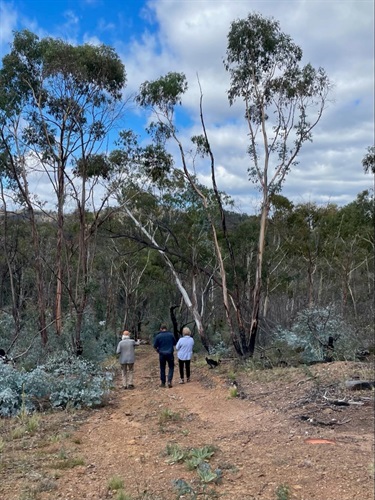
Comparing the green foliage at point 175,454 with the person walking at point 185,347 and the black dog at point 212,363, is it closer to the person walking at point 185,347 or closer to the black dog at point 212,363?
the person walking at point 185,347

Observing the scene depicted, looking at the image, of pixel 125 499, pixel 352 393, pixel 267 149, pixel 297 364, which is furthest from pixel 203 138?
pixel 125 499

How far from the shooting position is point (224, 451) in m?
6.75

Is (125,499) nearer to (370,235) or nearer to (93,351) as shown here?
(93,351)

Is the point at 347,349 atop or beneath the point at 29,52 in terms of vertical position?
beneath

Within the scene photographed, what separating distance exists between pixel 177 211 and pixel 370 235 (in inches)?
487

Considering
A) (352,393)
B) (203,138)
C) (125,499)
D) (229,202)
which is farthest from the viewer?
(229,202)

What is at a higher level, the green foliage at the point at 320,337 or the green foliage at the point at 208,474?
the green foliage at the point at 320,337

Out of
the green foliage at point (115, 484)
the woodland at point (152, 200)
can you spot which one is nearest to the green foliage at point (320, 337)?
the woodland at point (152, 200)

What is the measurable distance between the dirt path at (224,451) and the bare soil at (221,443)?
0.04ft

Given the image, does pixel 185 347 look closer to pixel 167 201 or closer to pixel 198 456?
pixel 198 456

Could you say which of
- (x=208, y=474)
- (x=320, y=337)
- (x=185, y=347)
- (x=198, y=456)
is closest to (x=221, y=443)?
(x=198, y=456)

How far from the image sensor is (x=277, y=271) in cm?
2761

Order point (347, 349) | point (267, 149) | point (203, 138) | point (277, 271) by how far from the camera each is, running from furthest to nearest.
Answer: point (277, 271) < point (203, 138) < point (267, 149) < point (347, 349)

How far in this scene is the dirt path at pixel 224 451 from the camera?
17.6 feet
